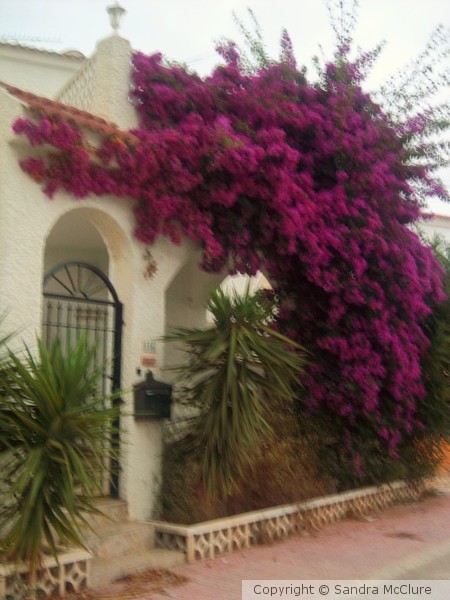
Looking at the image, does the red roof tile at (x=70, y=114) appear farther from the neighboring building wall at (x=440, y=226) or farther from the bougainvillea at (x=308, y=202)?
the neighboring building wall at (x=440, y=226)

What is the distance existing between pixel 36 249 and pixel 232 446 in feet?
8.49

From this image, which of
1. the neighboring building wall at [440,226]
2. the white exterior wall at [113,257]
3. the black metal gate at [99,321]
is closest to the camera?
the white exterior wall at [113,257]

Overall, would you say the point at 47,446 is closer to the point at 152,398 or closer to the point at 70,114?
the point at 152,398

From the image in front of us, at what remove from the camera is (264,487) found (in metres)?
8.09

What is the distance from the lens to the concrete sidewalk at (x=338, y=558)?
20.0ft

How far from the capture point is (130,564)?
20.6ft

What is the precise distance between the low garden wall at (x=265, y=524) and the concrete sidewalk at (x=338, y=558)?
0.41 ft

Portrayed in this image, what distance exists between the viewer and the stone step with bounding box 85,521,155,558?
6328 mm

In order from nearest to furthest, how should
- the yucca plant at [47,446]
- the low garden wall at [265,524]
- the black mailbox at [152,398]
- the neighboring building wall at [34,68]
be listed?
the yucca plant at [47,446] → the low garden wall at [265,524] → the black mailbox at [152,398] → the neighboring building wall at [34,68]

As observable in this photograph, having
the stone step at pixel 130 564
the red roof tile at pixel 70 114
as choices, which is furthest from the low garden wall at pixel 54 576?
the red roof tile at pixel 70 114

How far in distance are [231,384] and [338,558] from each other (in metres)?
2.03

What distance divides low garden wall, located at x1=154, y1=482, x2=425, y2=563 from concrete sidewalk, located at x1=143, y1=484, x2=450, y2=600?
13 cm

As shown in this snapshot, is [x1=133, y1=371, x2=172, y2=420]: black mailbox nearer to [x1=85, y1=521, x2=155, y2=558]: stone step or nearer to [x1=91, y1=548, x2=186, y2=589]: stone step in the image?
[x1=85, y1=521, x2=155, y2=558]: stone step

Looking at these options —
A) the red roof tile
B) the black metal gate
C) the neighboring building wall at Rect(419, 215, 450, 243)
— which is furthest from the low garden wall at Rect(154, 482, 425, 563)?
the neighboring building wall at Rect(419, 215, 450, 243)
